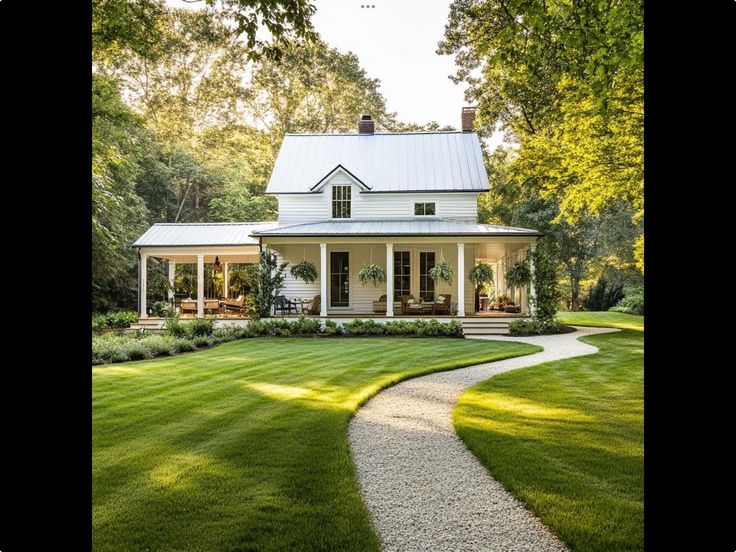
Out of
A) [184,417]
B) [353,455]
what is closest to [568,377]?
[353,455]

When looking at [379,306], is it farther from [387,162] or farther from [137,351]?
[137,351]

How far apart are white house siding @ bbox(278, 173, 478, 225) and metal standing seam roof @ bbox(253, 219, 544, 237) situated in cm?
45

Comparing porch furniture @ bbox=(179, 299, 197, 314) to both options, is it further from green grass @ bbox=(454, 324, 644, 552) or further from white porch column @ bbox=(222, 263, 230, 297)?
green grass @ bbox=(454, 324, 644, 552)

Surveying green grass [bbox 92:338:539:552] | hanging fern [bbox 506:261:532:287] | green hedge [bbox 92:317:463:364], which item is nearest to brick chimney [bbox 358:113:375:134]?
hanging fern [bbox 506:261:532:287]

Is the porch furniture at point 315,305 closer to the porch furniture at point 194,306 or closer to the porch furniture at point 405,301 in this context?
the porch furniture at point 405,301

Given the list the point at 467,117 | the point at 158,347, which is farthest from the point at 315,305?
the point at 467,117

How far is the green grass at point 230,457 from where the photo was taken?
12.4 feet

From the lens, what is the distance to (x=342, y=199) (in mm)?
22891

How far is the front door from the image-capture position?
22.3 m

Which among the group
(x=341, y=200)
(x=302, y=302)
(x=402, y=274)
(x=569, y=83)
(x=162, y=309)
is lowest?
(x=162, y=309)

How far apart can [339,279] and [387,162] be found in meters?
6.12

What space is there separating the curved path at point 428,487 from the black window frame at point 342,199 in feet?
50.3

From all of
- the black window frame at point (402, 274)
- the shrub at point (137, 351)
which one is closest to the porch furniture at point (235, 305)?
the black window frame at point (402, 274)
